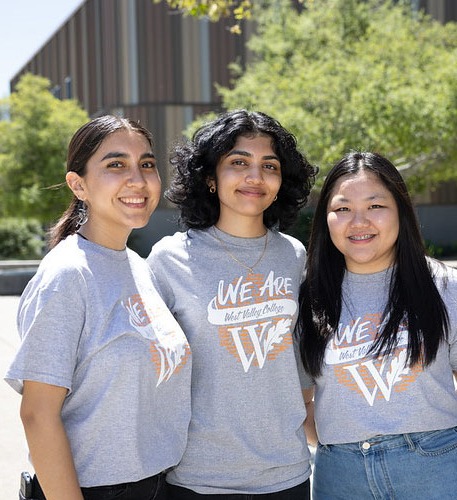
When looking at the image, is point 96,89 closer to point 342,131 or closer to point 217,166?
point 342,131

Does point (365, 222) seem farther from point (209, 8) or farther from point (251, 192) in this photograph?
point (209, 8)

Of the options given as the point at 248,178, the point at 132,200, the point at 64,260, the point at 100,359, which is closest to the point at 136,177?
the point at 132,200

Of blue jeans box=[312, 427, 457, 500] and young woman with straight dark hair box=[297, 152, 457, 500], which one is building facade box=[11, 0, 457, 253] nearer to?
young woman with straight dark hair box=[297, 152, 457, 500]

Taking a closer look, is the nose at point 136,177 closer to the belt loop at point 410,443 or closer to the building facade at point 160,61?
the belt loop at point 410,443

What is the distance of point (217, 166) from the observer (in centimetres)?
297

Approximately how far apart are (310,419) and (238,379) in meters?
0.44

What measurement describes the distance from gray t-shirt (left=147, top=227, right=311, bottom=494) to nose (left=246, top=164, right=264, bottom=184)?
316 mm

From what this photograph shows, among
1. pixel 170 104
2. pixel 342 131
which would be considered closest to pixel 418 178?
pixel 342 131

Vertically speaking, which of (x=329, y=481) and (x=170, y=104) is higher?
(x=170, y=104)

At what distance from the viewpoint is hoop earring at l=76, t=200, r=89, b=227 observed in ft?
8.37

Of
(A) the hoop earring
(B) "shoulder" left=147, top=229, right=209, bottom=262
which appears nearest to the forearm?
(A) the hoop earring

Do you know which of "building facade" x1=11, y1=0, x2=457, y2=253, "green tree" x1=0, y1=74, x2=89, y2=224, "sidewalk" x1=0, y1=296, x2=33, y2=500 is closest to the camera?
"sidewalk" x1=0, y1=296, x2=33, y2=500

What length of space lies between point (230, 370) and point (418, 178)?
15.2 meters

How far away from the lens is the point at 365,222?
2715 mm
